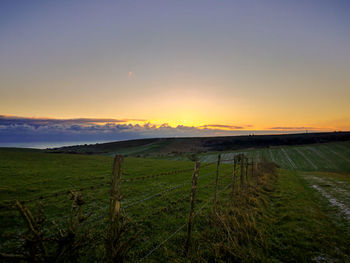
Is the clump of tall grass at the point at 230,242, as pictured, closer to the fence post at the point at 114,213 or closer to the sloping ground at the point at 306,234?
the sloping ground at the point at 306,234

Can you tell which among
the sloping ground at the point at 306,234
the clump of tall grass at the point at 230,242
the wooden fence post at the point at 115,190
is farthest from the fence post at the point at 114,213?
the sloping ground at the point at 306,234

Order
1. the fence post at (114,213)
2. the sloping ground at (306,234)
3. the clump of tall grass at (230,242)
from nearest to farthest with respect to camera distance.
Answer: the fence post at (114,213) → the clump of tall grass at (230,242) → the sloping ground at (306,234)

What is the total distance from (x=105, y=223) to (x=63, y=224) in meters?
1.70

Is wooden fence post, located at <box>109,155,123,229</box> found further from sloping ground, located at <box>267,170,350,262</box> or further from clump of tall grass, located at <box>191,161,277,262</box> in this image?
sloping ground, located at <box>267,170,350,262</box>

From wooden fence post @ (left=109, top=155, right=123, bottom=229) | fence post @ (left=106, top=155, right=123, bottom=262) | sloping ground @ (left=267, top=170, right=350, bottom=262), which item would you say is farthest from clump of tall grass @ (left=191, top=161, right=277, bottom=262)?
wooden fence post @ (left=109, top=155, right=123, bottom=229)

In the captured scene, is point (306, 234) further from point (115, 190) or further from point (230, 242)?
point (115, 190)

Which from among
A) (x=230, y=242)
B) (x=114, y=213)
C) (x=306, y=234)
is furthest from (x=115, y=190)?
(x=306, y=234)

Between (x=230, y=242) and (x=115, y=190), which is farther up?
(x=115, y=190)

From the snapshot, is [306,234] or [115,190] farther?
[306,234]

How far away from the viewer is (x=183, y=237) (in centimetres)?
729

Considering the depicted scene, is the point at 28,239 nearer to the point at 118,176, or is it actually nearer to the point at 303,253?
the point at 118,176

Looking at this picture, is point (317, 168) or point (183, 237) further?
point (317, 168)

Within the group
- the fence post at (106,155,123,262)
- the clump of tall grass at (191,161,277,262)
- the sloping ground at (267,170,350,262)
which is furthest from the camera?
the sloping ground at (267,170,350,262)

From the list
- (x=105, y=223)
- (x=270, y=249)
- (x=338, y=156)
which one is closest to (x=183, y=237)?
(x=270, y=249)
